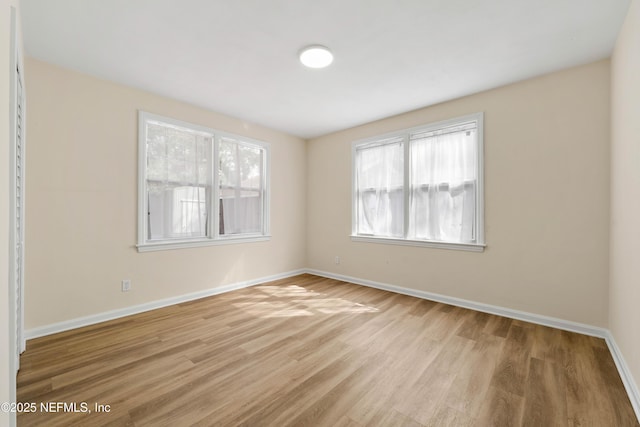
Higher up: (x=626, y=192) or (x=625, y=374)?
(x=626, y=192)

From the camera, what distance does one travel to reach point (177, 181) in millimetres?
3723

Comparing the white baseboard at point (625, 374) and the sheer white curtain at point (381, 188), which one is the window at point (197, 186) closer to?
the sheer white curtain at point (381, 188)

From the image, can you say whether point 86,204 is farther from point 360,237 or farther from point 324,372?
point 360,237

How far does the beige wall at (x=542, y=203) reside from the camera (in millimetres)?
2713

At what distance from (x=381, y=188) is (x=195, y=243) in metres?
2.98

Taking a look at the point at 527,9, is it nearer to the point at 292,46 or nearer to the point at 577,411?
the point at 292,46

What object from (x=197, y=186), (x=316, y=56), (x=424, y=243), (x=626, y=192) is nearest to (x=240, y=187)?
(x=197, y=186)

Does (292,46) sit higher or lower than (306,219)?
higher

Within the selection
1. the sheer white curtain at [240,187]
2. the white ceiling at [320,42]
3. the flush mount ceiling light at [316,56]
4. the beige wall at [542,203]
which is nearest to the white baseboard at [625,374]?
the beige wall at [542,203]

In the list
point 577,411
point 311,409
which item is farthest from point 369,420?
point 577,411

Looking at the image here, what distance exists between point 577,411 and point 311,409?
5.52ft

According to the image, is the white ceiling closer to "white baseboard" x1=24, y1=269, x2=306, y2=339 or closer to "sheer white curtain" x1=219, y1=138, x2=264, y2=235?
"sheer white curtain" x1=219, y1=138, x2=264, y2=235

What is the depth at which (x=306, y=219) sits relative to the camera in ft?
18.3

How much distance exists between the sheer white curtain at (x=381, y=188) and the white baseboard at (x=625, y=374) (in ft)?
7.87
